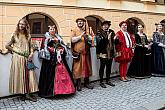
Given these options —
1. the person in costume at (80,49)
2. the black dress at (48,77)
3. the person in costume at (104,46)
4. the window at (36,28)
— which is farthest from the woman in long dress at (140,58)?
the window at (36,28)

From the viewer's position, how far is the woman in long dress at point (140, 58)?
28.2 ft

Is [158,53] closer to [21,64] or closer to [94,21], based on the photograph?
[21,64]

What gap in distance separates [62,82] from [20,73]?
0.92 meters

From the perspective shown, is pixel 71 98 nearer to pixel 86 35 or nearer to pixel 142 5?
pixel 86 35

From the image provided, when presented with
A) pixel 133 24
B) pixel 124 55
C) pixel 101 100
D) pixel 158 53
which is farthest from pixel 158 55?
pixel 133 24

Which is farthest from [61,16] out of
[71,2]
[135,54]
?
[135,54]

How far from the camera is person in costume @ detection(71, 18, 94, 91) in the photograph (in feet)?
23.2

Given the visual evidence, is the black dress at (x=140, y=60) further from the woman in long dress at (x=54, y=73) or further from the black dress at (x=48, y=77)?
the black dress at (x=48, y=77)

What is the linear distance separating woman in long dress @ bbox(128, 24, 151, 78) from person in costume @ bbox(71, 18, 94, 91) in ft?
6.37

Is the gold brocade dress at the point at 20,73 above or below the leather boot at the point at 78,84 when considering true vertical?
above

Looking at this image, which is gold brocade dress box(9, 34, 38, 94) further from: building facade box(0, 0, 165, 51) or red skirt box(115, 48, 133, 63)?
building facade box(0, 0, 165, 51)

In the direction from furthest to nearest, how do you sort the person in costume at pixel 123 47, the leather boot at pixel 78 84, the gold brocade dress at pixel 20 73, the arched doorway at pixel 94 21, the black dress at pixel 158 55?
the arched doorway at pixel 94 21 < the black dress at pixel 158 55 < the person in costume at pixel 123 47 < the leather boot at pixel 78 84 < the gold brocade dress at pixel 20 73

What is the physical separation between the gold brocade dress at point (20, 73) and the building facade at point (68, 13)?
4842mm

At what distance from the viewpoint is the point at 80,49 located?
705 cm
